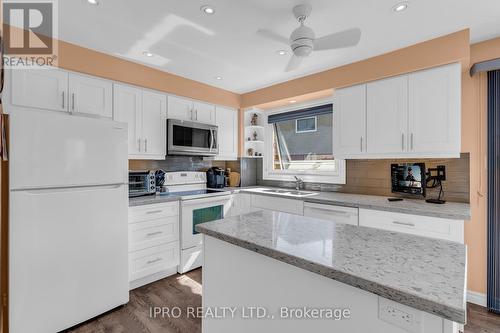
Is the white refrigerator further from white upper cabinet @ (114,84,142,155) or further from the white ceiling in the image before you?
the white ceiling

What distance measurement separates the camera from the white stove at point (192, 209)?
2959 millimetres

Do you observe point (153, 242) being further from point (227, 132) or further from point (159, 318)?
point (227, 132)

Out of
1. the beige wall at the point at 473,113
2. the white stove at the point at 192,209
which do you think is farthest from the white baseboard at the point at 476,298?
the white stove at the point at 192,209

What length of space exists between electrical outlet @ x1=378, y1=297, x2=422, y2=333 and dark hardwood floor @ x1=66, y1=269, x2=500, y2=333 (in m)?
1.66

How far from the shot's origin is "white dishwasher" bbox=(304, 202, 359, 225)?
8.11 feet

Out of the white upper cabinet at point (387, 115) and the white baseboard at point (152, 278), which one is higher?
the white upper cabinet at point (387, 115)

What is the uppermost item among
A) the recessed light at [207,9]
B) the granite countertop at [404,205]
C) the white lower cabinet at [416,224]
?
the recessed light at [207,9]

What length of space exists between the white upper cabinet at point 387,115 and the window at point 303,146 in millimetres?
688

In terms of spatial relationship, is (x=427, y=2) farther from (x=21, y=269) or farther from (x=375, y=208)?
(x=21, y=269)

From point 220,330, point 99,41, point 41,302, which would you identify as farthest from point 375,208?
point 99,41

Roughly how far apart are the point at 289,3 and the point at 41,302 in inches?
111

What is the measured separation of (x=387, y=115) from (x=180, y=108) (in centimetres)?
249

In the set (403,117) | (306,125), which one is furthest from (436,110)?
(306,125)

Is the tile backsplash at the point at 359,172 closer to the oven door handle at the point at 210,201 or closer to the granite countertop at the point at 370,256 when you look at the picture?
the oven door handle at the point at 210,201
